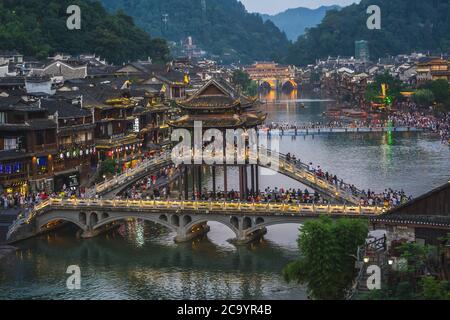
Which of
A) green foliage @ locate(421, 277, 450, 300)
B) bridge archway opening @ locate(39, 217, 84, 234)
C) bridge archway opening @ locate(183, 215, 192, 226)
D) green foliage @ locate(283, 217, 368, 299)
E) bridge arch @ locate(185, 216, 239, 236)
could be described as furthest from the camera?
bridge archway opening @ locate(39, 217, 84, 234)

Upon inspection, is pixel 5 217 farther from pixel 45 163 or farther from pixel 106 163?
pixel 106 163

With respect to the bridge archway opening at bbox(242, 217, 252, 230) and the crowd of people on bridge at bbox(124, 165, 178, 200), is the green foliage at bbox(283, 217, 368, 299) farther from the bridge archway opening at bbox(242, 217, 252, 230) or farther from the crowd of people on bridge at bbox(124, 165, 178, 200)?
the crowd of people on bridge at bbox(124, 165, 178, 200)

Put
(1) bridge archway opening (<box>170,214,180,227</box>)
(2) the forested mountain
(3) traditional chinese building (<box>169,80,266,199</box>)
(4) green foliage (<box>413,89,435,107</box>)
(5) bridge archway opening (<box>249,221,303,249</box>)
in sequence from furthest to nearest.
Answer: (4) green foliage (<box>413,89,435,107</box>), (2) the forested mountain, (3) traditional chinese building (<box>169,80,266,199</box>), (1) bridge archway opening (<box>170,214,180,227</box>), (5) bridge archway opening (<box>249,221,303,249</box>)

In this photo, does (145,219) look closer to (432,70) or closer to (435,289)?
(435,289)

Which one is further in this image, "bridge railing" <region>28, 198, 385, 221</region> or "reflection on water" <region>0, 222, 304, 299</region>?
"bridge railing" <region>28, 198, 385, 221</region>

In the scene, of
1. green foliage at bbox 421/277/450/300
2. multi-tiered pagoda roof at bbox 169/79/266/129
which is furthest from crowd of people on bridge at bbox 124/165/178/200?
green foliage at bbox 421/277/450/300

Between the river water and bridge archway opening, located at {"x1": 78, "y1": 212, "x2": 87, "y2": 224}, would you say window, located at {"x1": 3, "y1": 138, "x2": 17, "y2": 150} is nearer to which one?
the river water

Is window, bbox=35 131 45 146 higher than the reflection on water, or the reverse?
→ window, bbox=35 131 45 146

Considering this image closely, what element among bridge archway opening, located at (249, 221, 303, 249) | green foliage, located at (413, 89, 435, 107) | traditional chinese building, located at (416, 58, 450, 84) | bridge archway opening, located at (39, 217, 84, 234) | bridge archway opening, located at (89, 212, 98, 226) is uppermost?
traditional chinese building, located at (416, 58, 450, 84)
